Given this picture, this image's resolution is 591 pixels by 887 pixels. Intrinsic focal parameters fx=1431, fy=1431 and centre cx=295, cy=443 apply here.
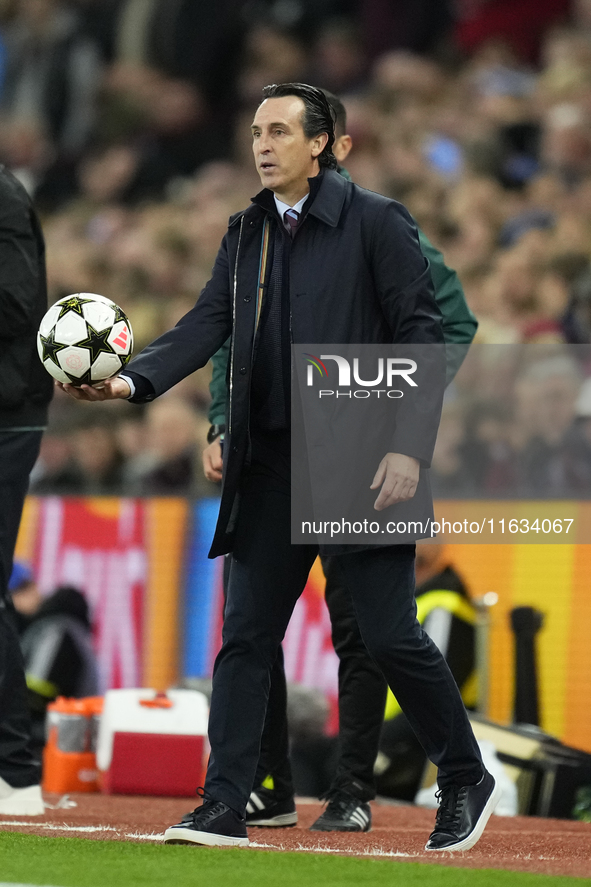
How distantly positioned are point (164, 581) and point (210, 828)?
12.3 ft

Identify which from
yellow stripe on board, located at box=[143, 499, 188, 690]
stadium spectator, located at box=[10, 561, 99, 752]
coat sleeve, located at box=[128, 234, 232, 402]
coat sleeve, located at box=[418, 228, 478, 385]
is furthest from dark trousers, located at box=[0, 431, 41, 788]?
yellow stripe on board, located at box=[143, 499, 188, 690]

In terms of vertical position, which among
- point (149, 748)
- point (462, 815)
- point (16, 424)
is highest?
point (16, 424)

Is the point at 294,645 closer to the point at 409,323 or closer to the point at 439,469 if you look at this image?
the point at 439,469

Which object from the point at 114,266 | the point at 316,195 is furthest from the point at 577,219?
the point at 316,195

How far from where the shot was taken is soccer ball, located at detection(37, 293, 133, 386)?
4.02 m

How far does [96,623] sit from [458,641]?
201 cm

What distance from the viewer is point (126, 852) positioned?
384cm

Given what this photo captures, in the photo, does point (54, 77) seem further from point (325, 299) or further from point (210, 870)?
point (210, 870)

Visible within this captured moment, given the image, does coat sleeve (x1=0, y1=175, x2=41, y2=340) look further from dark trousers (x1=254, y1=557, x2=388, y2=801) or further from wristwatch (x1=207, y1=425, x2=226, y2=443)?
dark trousers (x1=254, y1=557, x2=388, y2=801)

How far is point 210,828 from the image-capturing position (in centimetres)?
394

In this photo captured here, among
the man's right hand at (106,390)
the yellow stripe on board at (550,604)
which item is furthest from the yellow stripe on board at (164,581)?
the man's right hand at (106,390)

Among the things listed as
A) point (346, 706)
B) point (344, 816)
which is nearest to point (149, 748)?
point (346, 706)

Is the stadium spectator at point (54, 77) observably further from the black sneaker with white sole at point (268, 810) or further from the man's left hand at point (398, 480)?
the man's left hand at point (398, 480)

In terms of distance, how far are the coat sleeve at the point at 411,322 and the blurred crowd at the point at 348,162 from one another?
285cm
